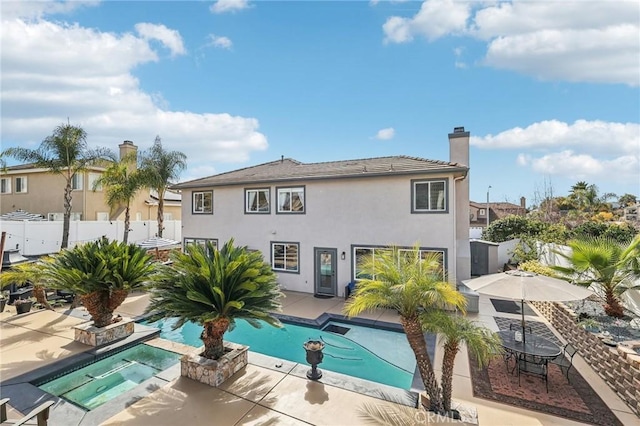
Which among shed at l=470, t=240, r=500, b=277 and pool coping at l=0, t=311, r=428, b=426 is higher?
shed at l=470, t=240, r=500, b=277

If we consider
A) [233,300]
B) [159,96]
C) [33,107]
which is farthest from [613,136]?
[33,107]

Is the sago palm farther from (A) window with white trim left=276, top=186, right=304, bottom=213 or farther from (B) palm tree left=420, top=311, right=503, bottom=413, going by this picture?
(A) window with white trim left=276, top=186, right=304, bottom=213

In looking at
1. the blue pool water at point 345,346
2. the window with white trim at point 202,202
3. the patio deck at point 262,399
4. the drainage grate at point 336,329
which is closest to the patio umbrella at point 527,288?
the patio deck at point 262,399

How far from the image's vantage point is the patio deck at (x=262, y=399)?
5.42m

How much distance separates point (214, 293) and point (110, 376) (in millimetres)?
3668

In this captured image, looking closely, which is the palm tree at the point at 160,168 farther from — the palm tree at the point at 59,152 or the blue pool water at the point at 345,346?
the blue pool water at the point at 345,346

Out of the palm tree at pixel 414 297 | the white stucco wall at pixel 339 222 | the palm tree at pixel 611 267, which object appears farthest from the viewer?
the white stucco wall at pixel 339 222

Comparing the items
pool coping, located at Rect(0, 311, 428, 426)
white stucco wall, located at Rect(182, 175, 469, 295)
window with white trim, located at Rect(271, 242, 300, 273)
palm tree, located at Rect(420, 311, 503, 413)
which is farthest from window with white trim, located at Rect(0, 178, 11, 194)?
palm tree, located at Rect(420, 311, 503, 413)

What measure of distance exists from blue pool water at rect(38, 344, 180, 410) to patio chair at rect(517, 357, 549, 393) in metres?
8.60

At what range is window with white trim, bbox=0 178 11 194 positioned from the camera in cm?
2790

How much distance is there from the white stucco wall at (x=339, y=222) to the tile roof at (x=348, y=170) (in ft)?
1.39

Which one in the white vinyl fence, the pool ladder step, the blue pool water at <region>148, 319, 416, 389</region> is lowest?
the blue pool water at <region>148, 319, 416, 389</region>

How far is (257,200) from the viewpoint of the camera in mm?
16469

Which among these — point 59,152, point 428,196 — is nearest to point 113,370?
point 428,196
